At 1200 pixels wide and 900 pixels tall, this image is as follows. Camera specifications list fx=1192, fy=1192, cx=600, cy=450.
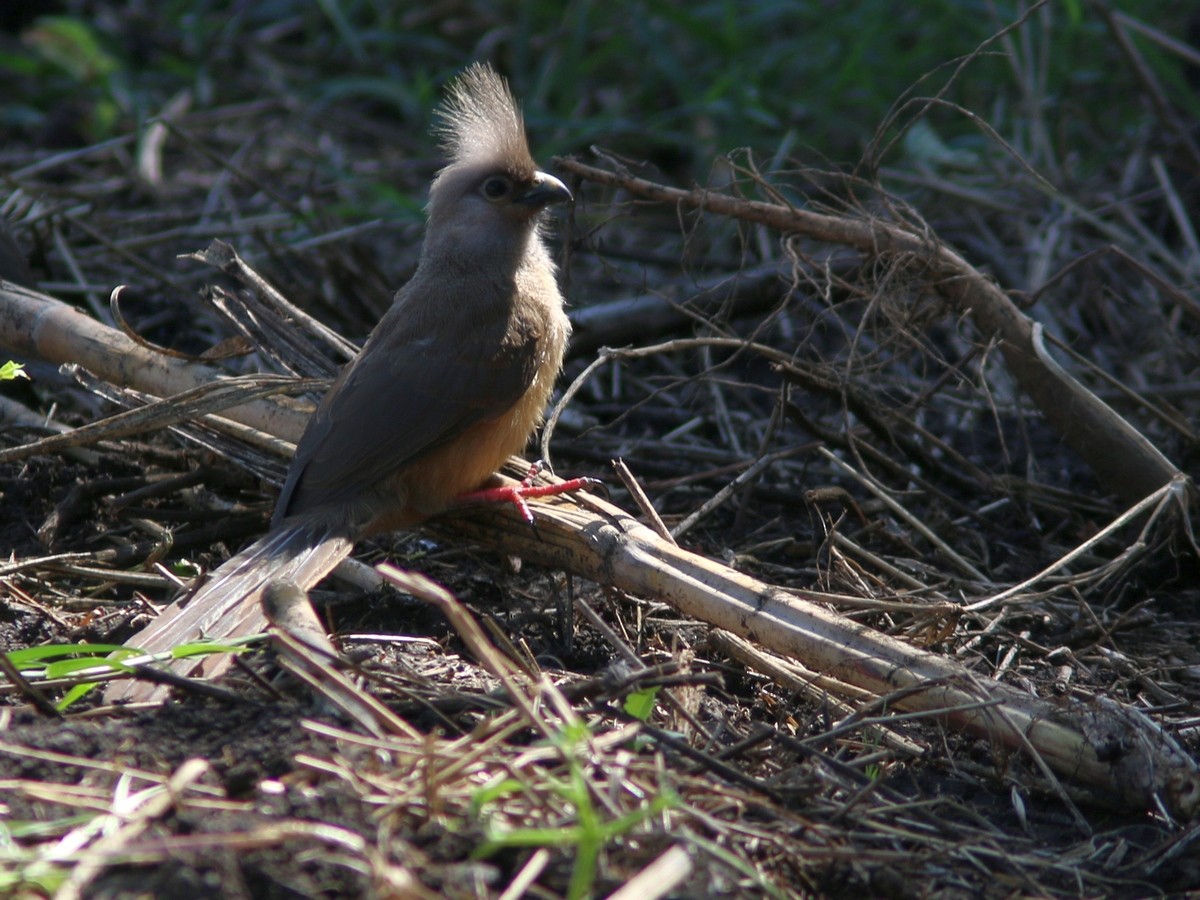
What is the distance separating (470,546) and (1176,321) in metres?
3.75

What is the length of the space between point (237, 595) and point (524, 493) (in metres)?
1.05

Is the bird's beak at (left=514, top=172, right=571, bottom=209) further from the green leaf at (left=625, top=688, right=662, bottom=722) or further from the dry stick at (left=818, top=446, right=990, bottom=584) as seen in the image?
the green leaf at (left=625, top=688, right=662, bottom=722)

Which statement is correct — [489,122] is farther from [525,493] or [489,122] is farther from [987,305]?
[987,305]

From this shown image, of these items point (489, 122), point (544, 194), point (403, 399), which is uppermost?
point (489, 122)

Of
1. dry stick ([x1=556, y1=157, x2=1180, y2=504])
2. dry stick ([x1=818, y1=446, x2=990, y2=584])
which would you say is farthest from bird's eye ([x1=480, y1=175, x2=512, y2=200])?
dry stick ([x1=818, y1=446, x2=990, y2=584])

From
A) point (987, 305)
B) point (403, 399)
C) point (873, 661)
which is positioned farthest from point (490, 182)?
point (873, 661)

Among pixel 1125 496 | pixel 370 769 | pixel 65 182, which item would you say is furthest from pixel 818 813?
pixel 65 182

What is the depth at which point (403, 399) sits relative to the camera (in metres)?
4.21

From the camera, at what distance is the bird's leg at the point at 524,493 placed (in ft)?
12.8

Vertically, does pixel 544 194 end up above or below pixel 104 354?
above

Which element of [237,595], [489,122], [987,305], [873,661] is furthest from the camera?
[489,122]

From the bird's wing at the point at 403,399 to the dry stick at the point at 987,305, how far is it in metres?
0.77

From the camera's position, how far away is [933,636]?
11.4ft

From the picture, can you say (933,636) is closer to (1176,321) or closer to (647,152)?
(1176,321)
